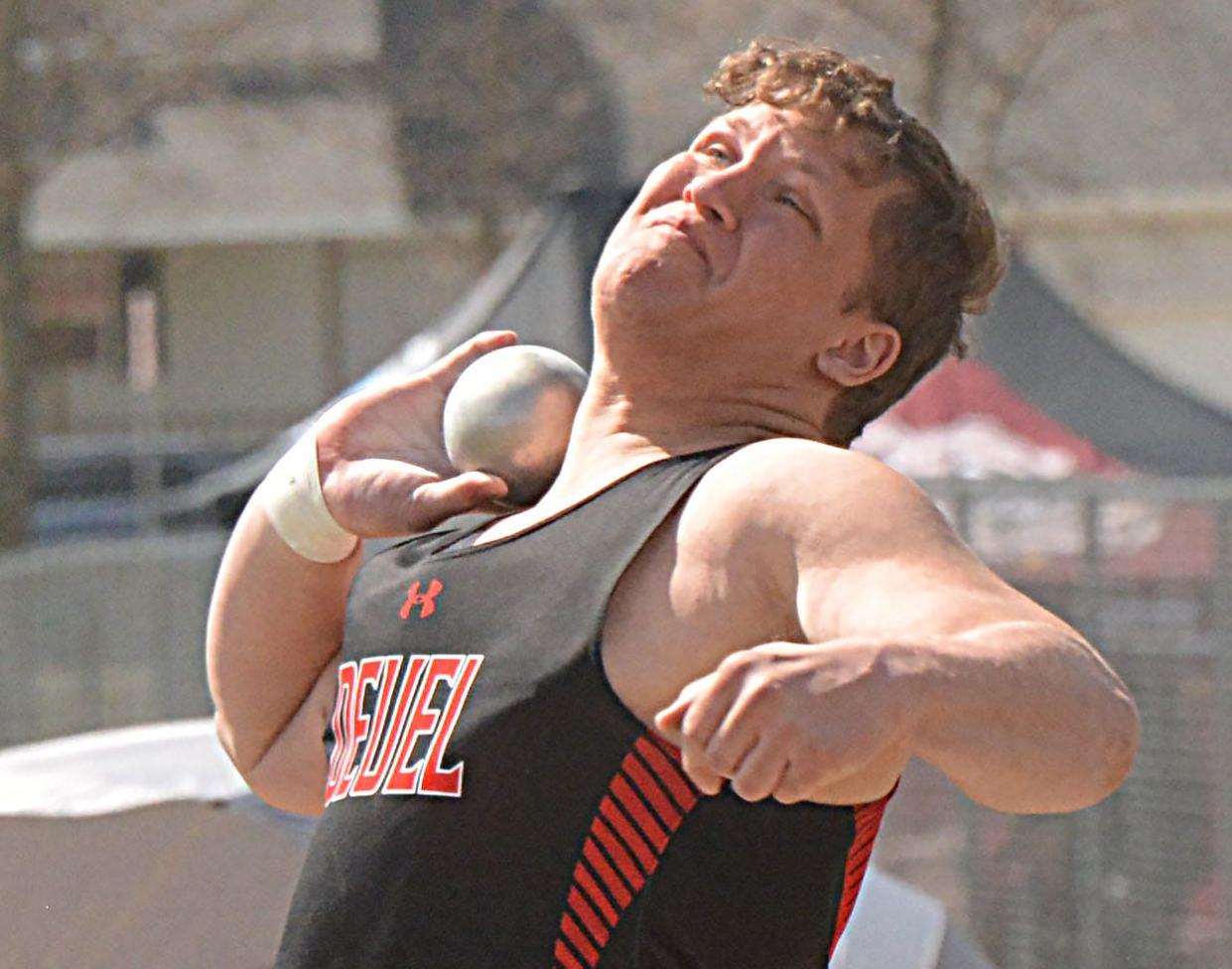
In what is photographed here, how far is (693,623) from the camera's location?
197 centimetres

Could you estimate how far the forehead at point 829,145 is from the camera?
87.7 inches

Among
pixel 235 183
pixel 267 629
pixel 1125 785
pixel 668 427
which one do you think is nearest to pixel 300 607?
pixel 267 629

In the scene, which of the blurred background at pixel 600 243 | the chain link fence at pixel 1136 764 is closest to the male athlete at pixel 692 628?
the blurred background at pixel 600 243

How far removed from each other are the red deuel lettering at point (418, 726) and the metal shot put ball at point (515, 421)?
33cm

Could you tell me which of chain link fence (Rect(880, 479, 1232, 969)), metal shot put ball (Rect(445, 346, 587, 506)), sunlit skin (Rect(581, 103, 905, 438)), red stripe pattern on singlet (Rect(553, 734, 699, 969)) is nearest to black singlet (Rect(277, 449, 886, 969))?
red stripe pattern on singlet (Rect(553, 734, 699, 969))

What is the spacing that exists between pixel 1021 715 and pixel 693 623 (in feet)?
1.32

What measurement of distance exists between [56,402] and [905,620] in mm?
24623

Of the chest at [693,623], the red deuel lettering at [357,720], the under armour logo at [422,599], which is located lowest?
the red deuel lettering at [357,720]

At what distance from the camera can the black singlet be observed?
1977mm

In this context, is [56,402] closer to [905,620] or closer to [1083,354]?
[1083,354]

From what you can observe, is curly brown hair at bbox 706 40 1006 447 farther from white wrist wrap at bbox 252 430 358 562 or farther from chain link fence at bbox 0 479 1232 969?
chain link fence at bbox 0 479 1232 969

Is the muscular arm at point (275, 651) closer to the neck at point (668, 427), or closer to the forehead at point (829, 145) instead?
the neck at point (668, 427)

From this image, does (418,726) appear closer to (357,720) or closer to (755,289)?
(357,720)

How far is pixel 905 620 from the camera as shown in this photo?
1.75 m
